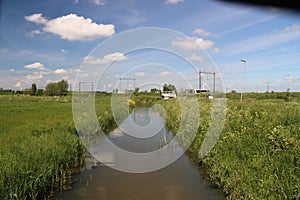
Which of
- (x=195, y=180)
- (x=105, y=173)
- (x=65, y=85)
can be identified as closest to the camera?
(x=195, y=180)

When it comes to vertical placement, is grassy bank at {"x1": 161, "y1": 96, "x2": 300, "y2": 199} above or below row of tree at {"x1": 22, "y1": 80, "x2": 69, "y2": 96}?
below

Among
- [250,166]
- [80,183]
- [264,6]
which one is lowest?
[80,183]

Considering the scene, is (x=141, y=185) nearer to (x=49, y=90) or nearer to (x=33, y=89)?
(x=49, y=90)

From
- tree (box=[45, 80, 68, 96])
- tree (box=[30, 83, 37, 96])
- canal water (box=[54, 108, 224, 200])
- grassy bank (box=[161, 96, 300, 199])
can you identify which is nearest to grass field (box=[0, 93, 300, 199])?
grassy bank (box=[161, 96, 300, 199])

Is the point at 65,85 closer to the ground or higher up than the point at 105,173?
higher up

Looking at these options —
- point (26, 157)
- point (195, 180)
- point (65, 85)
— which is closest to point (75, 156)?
point (26, 157)

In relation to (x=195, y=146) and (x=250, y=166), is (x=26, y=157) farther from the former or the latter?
(x=195, y=146)

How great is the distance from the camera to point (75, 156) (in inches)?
299

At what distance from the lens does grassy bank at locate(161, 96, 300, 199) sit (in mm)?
3980

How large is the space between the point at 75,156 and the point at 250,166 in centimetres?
482

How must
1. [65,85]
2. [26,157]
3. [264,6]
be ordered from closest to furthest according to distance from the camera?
[264,6], [26,157], [65,85]

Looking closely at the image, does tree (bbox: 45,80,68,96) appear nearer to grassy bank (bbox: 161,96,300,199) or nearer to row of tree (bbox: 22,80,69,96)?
row of tree (bbox: 22,80,69,96)

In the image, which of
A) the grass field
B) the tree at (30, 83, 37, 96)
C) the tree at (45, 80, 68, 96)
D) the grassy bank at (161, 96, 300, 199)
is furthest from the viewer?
the tree at (30, 83, 37, 96)

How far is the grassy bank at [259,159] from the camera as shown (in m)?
3.98
